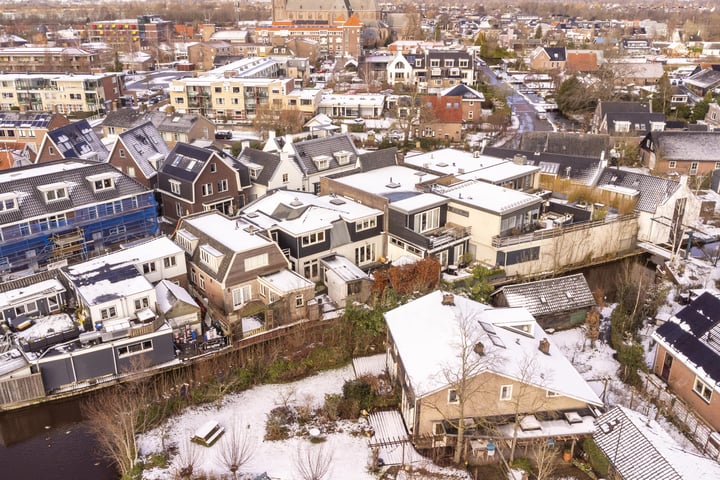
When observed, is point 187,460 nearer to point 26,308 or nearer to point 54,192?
point 26,308

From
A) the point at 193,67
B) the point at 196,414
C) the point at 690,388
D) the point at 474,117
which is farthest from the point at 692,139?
the point at 193,67

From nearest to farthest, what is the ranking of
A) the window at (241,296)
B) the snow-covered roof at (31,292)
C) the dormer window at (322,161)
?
the snow-covered roof at (31,292) < the window at (241,296) < the dormer window at (322,161)

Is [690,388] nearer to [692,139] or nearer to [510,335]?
[510,335]

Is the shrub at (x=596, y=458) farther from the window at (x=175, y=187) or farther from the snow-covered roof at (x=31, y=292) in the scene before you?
the window at (x=175, y=187)

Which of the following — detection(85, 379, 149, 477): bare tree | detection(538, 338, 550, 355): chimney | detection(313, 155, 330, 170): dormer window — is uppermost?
detection(313, 155, 330, 170): dormer window

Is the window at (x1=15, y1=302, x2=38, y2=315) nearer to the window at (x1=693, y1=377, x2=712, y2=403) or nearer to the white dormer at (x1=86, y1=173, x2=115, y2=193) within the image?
the white dormer at (x1=86, y1=173, x2=115, y2=193)

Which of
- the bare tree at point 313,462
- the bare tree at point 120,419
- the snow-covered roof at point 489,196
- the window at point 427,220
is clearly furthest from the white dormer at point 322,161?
the bare tree at point 313,462

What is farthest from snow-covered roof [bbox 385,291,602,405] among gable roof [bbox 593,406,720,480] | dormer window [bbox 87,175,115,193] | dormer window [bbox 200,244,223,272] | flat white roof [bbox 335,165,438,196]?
dormer window [bbox 87,175,115,193]
